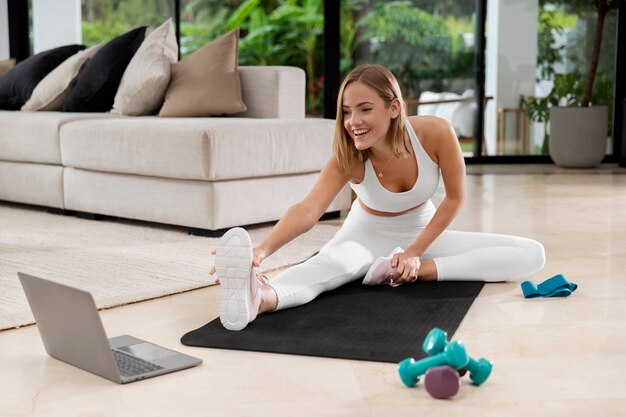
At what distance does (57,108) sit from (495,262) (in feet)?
10.2

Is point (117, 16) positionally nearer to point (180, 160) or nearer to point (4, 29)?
point (4, 29)

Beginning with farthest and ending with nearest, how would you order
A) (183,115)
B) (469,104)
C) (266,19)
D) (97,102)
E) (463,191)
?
(266,19) < (469,104) < (97,102) < (183,115) < (463,191)

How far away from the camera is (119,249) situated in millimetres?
3537

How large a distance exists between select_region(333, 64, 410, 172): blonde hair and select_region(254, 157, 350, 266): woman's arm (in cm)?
4

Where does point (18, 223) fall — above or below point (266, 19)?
below

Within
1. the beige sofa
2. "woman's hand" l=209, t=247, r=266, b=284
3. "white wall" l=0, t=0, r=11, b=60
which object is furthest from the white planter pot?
"woman's hand" l=209, t=247, r=266, b=284

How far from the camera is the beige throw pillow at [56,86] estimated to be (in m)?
5.10

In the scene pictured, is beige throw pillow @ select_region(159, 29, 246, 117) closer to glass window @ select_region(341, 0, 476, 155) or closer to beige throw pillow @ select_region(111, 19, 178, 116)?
beige throw pillow @ select_region(111, 19, 178, 116)

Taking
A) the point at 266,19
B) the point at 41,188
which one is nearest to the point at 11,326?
the point at 41,188

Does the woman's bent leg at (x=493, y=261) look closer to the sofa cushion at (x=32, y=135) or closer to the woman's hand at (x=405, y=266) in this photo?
the woman's hand at (x=405, y=266)

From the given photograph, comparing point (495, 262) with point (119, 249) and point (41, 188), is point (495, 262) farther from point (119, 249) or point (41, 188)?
point (41, 188)

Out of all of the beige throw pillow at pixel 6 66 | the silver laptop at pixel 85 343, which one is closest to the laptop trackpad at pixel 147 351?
the silver laptop at pixel 85 343

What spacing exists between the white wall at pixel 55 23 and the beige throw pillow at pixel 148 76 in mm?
2823

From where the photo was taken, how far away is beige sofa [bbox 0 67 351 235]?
3797 millimetres
